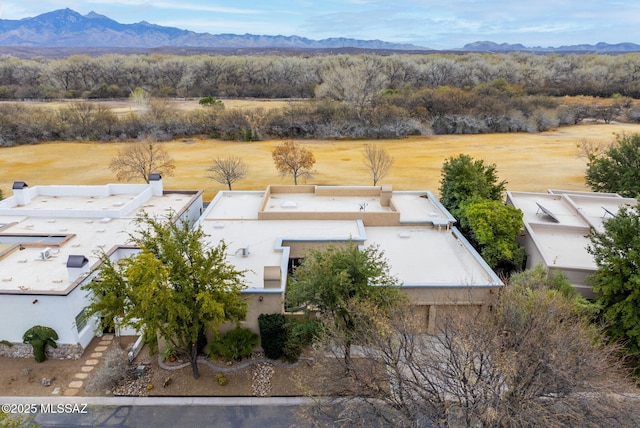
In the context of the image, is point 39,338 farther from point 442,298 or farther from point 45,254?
point 442,298

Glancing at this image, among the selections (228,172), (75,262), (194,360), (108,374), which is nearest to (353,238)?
(194,360)

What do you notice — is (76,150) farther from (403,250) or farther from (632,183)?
(632,183)

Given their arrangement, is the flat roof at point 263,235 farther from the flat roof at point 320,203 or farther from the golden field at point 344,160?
the golden field at point 344,160

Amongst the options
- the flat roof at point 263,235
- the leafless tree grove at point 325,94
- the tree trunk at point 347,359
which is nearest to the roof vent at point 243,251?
the flat roof at point 263,235

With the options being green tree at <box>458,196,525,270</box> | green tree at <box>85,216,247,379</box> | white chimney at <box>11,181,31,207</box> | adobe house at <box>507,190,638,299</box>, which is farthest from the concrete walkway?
adobe house at <box>507,190,638,299</box>

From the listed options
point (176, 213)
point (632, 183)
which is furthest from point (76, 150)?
point (632, 183)

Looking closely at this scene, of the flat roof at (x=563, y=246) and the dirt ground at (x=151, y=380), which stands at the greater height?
the flat roof at (x=563, y=246)

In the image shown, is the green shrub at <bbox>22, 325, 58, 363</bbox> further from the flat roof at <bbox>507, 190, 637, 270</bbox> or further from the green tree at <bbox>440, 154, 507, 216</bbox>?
the green tree at <bbox>440, 154, 507, 216</bbox>
